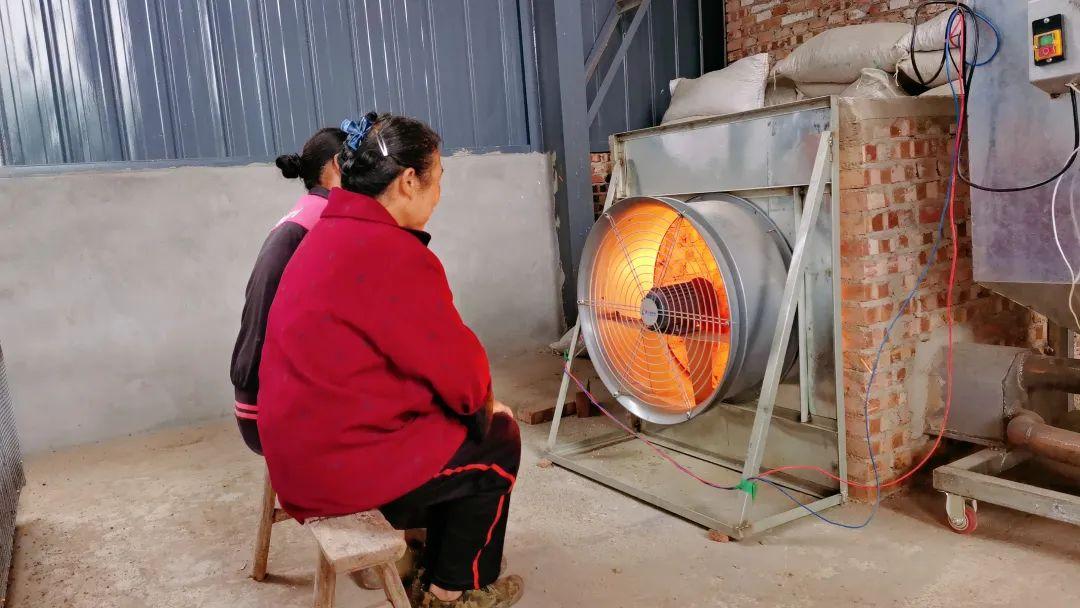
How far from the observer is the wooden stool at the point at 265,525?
7.64 feet

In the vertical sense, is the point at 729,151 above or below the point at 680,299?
above

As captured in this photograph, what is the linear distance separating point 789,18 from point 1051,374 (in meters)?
3.24

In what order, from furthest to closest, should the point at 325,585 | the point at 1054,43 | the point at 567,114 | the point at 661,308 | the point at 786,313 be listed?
the point at 567,114 → the point at 661,308 → the point at 786,313 → the point at 1054,43 → the point at 325,585

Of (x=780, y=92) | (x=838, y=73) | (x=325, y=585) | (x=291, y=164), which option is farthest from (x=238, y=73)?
(x=325, y=585)

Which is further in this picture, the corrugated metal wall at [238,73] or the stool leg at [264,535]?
the corrugated metal wall at [238,73]

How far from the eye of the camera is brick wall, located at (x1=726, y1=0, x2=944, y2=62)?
14.9 ft

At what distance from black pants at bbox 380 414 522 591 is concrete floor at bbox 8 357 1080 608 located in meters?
0.28

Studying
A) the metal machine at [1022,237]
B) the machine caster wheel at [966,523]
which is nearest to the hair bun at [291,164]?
the metal machine at [1022,237]

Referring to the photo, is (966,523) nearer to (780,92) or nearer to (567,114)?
(780,92)

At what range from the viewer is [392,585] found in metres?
1.66

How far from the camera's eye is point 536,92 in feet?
16.8

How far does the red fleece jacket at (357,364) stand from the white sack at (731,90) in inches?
122

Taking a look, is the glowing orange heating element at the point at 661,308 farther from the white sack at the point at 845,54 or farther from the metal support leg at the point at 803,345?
the white sack at the point at 845,54

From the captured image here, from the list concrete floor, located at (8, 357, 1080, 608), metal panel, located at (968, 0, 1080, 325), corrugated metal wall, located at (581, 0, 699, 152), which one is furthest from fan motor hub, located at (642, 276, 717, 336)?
corrugated metal wall, located at (581, 0, 699, 152)
